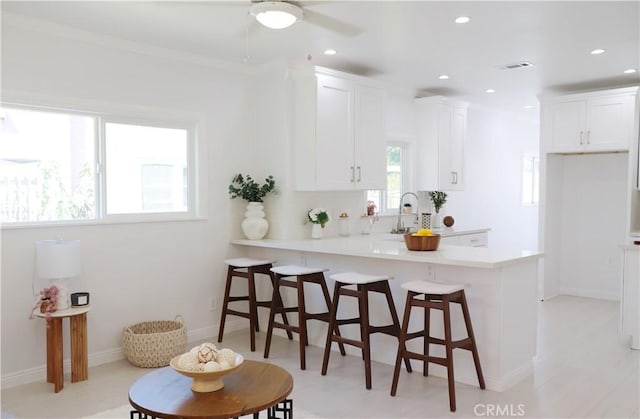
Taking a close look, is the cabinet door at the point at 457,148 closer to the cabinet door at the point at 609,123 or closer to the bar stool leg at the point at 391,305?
the cabinet door at the point at 609,123

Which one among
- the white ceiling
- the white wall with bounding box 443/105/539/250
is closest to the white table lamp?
the white ceiling

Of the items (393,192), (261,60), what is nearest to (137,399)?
(261,60)

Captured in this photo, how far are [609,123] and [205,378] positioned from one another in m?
5.45

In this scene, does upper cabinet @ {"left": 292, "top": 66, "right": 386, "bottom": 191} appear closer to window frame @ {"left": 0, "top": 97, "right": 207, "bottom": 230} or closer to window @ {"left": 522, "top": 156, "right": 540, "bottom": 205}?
window frame @ {"left": 0, "top": 97, "right": 207, "bottom": 230}

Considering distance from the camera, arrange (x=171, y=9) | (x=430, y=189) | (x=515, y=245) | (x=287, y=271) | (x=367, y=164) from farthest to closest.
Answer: (x=515, y=245) < (x=430, y=189) < (x=367, y=164) < (x=287, y=271) < (x=171, y=9)

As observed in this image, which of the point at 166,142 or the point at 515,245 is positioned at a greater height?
the point at 166,142

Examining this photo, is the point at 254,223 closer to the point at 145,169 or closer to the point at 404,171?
the point at 145,169

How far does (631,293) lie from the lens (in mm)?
4465

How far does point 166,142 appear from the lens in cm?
462

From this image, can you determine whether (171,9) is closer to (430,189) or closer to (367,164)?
(367,164)

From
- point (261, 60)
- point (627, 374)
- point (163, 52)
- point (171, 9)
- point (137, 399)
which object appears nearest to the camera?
point (137, 399)

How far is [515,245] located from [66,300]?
22.2ft

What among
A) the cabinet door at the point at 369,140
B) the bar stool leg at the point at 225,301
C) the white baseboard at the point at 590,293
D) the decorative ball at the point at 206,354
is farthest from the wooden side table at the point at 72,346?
the white baseboard at the point at 590,293

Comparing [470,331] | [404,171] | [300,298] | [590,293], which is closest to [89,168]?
[300,298]
